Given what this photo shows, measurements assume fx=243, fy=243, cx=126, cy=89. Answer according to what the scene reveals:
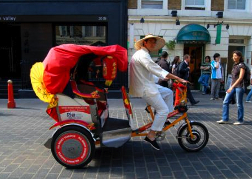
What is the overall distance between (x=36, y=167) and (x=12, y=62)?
11209mm

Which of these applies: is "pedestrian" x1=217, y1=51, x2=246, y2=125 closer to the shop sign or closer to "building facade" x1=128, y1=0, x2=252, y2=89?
"building facade" x1=128, y1=0, x2=252, y2=89

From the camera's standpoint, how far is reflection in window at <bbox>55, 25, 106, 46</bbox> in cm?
1227

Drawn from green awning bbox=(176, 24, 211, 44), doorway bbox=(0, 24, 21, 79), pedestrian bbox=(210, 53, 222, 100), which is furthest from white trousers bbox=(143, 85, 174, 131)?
doorway bbox=(0, 24, 21, 79)

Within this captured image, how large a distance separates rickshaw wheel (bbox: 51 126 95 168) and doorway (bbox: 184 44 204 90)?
1013 centimetres

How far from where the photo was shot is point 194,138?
4387 mm

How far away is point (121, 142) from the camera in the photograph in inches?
155

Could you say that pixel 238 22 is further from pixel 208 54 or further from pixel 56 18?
pixel 56 18

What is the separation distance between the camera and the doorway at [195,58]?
1277 centimetres

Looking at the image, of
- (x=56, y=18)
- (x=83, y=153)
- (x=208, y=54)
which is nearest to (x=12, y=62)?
(x=56, y=18)

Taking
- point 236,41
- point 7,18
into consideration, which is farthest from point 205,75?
point 7,18

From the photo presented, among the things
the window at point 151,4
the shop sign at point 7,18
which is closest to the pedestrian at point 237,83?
the window at point 151,4

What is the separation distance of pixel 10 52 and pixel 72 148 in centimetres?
1159

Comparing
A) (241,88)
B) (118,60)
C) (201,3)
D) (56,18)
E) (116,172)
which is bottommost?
(116,172)

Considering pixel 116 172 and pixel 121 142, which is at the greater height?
pixel 121 142
